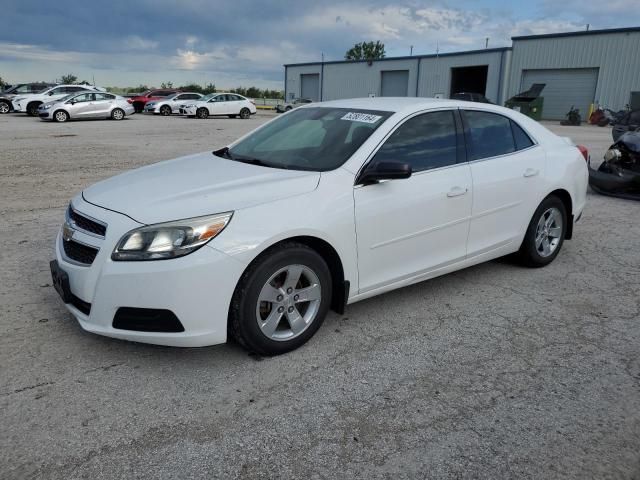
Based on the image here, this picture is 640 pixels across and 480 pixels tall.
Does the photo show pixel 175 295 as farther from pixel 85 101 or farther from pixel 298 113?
pixel 85 101

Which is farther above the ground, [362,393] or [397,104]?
[397,104]

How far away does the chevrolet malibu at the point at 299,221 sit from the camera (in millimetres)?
2975

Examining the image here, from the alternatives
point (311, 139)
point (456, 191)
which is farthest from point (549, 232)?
point (311, 139)

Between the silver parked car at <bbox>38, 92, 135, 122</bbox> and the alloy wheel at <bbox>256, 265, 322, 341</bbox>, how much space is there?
24353 mm

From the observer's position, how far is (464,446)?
259 centimetres

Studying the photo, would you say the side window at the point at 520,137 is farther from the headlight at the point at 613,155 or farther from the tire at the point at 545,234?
the headlight at the point at 613,155

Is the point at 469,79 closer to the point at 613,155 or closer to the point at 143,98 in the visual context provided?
the point at 143,98

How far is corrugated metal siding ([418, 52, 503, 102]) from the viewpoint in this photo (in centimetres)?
4009

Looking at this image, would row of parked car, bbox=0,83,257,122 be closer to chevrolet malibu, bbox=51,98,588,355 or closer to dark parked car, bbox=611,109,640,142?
dark parked car, bbox=611,109,640,142

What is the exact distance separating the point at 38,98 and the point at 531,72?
1243 inches

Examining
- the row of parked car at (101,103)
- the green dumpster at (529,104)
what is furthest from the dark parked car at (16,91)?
the green dumpster at (529,104)

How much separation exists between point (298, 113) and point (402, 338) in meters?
2.15

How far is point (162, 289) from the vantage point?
2.91 meters

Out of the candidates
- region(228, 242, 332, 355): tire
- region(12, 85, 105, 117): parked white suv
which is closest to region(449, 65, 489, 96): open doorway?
region(12, 85, 105, 117): parked white suv
